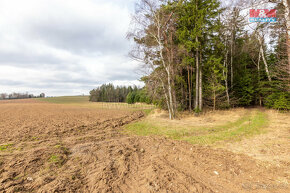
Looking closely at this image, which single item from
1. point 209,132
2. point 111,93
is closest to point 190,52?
point 209,132

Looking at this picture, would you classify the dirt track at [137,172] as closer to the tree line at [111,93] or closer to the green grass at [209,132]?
the green grass at [209,132]

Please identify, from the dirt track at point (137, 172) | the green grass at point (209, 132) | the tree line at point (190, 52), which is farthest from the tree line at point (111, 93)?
the dirt track at point (137, 172)

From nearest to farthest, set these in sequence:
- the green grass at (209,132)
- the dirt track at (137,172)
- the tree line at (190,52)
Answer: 1. the dirt track at (137,172)
2. the green grass at (209,132)
3. the tree line at (190,52)

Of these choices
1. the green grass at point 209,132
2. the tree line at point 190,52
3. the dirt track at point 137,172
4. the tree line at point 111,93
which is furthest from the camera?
the tree line at point 111,93

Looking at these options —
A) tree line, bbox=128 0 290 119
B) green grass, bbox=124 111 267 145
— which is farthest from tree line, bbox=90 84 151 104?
green grass, bbox=124 111 267 145

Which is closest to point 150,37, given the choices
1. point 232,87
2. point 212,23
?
point 212,23

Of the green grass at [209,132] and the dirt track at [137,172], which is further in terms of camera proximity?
the green grass at [209,132]

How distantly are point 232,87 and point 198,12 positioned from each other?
1126cm

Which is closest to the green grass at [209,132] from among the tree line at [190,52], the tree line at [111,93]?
the tree line at [190,52]

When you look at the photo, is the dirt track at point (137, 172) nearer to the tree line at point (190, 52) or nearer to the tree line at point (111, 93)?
the tree line at point (190, 52)

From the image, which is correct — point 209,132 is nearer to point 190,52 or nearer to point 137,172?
point 137,172

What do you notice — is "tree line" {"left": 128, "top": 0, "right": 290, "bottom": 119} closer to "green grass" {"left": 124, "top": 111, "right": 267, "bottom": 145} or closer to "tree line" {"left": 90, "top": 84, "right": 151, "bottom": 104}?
"green grass" {"left": 124, "top": 111, "right": 267, "bottom": 145}

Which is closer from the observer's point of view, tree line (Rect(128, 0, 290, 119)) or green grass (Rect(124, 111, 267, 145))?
green grass (Rect(124, 111, 267, 145))

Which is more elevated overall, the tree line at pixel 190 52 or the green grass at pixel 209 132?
the tree line at pixel 190 52
